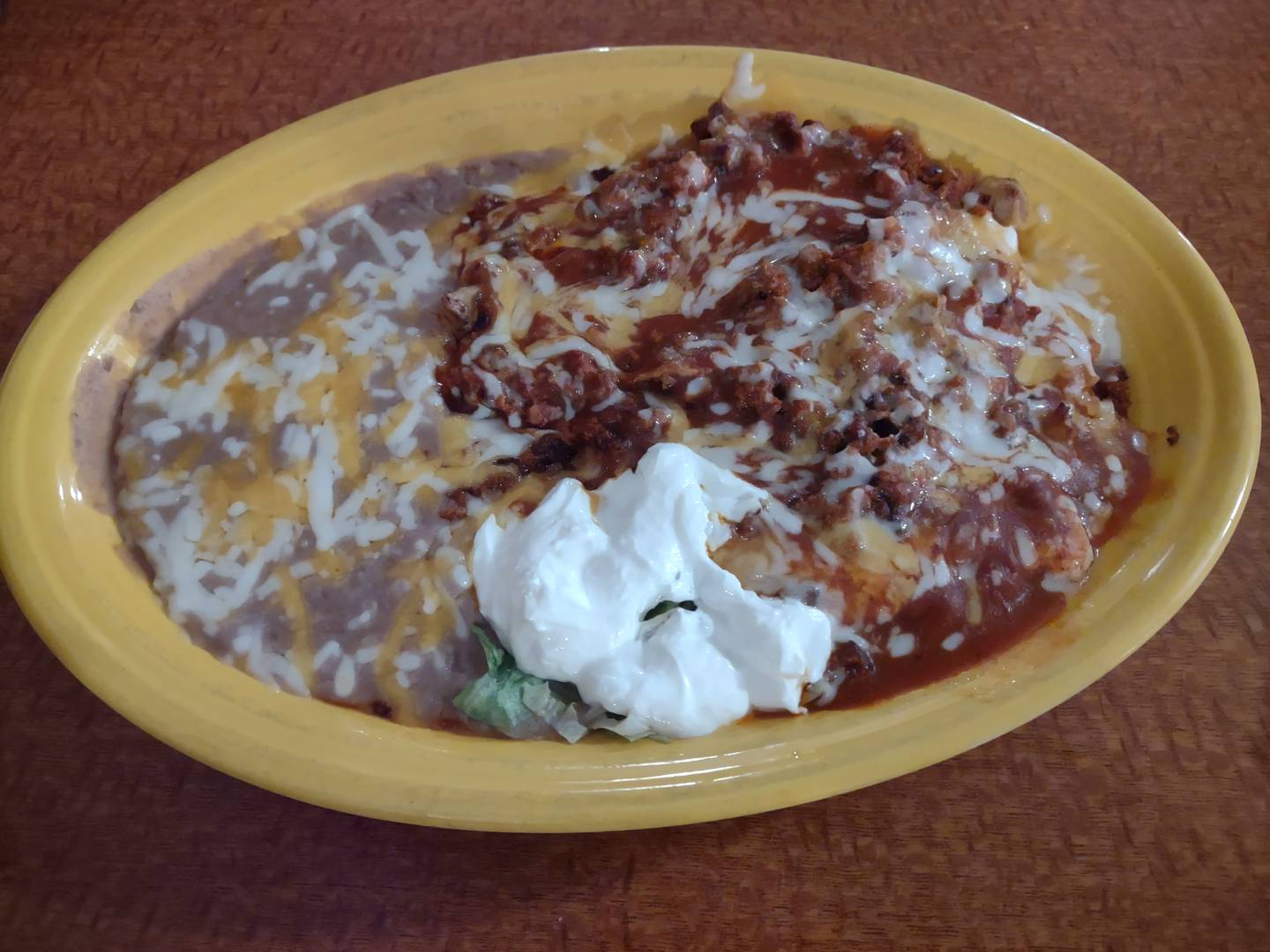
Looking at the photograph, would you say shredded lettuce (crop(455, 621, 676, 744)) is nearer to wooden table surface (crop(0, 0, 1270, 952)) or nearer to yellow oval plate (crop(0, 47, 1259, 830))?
yellow oval plate (crop(0, 47, 1259, 830))

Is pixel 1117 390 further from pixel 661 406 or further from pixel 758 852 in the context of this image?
pixel 758 852

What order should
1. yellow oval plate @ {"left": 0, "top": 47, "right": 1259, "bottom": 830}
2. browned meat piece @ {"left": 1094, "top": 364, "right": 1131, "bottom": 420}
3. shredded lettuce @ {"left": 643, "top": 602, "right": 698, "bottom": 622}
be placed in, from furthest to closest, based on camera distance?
1. browned meat piece @ {"left": 1094, "top": 364, "right": 1131, "bottom": 420}
2. shredded lettuce @ {"left": 643, "top": 602, "right": 698, "bottom": 622}
3. yellow oval plate @ {"left": 0, "top": 47, "right": 1259, "bottom": 830}

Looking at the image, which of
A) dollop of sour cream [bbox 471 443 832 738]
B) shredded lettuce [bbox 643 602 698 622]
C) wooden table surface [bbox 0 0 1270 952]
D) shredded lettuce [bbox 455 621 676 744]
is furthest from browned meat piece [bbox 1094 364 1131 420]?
shredded lettuce [bbox 455 621 676 744]

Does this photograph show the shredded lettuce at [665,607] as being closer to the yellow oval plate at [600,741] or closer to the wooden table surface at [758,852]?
the yellow oval plate at [600,741]

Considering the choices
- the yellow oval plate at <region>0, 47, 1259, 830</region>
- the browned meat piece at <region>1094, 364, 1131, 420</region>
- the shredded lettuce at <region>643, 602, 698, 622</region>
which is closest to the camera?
the yellow oval plate at <region>0, 47, 1259, 830</region>

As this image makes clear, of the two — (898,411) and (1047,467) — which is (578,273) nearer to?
(898,411)

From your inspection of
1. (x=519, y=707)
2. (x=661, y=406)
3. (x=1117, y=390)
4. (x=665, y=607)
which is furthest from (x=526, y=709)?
(x=1117, y=390)

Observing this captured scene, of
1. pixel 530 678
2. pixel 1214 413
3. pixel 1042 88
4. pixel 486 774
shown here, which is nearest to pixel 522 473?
pixel 530 678
